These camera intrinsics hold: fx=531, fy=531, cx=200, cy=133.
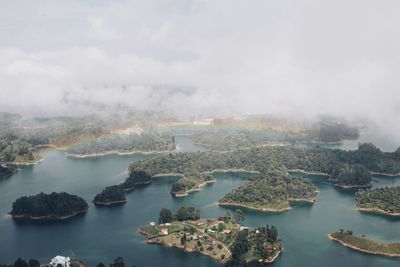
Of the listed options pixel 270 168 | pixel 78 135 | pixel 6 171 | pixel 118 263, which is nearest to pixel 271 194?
pixel 270 168

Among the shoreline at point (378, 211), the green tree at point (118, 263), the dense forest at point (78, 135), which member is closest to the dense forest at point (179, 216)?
the green tree at point (118, 263)

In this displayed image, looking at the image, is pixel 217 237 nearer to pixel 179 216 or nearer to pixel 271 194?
pixel 179 216

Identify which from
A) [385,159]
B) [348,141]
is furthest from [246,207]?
[348,141]

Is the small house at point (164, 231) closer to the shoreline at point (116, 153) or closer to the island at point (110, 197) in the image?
the island at point (110, 197)

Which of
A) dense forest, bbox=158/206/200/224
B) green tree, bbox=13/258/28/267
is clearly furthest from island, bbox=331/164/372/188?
green tree, bbox=13/258/28/267

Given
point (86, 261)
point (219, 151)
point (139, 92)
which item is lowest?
point (86, 261)

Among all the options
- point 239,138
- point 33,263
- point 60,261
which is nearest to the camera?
point 33,263

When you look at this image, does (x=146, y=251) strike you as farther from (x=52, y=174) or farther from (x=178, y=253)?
(x=52, y=174)
